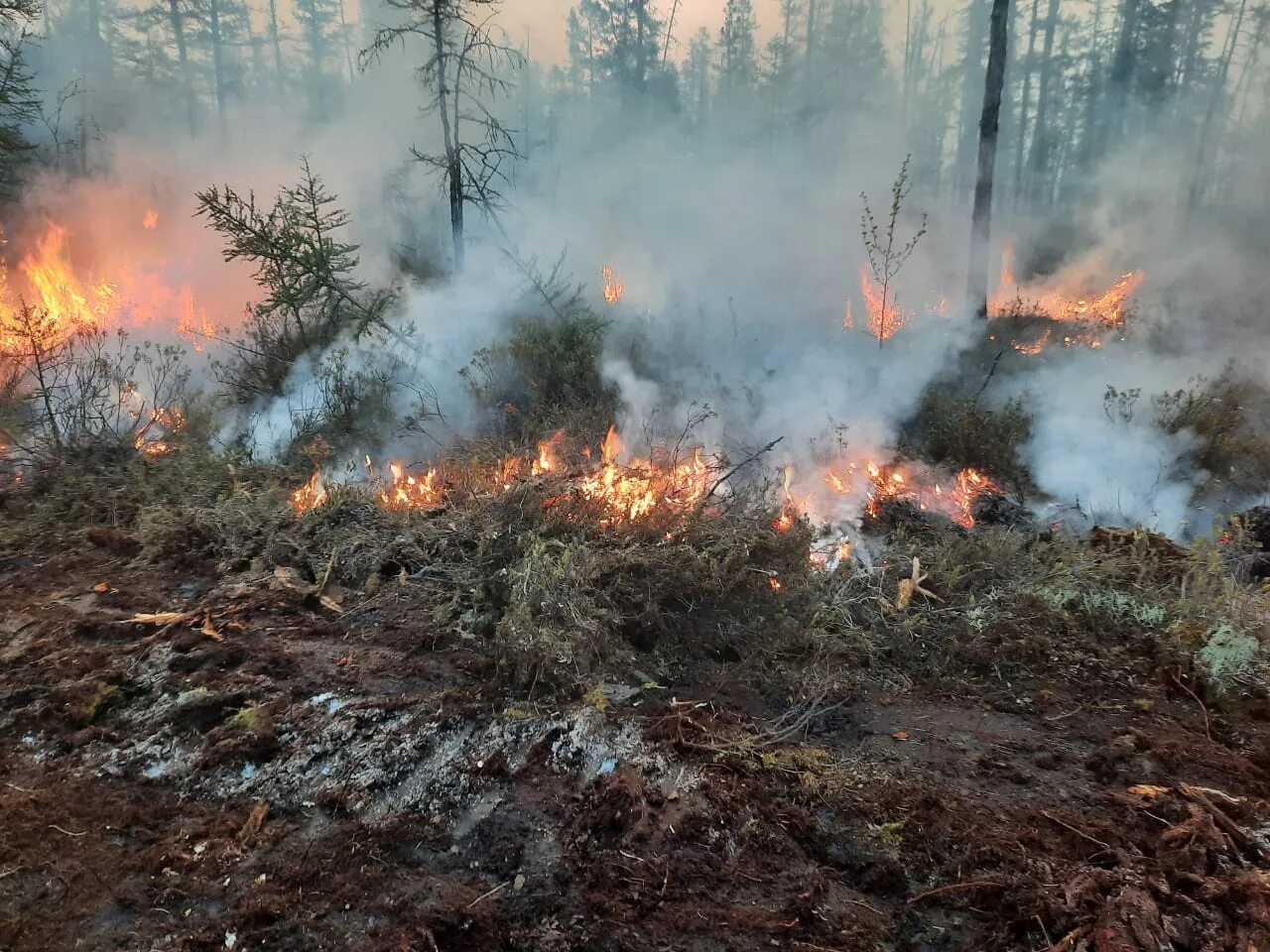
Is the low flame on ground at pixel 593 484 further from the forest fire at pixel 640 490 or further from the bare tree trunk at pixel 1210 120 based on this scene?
the bare tree trunk at pixel 1210 120

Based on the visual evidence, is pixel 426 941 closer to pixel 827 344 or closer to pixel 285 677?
pixel 285 677

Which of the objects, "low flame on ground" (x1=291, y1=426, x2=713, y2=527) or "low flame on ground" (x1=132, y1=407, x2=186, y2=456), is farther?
"low flame on ground" (x1=132, y1=407, x2=186, y2=456)

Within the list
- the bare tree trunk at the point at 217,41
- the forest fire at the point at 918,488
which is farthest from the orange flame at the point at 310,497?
the bare tree trunk at the point at 217,41

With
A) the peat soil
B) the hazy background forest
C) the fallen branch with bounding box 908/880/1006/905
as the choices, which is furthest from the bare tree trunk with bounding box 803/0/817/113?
the fallen branch with bounding box 908/880/1006/905

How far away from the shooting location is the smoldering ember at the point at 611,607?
8.08 feet

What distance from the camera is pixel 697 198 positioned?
69.5 feet

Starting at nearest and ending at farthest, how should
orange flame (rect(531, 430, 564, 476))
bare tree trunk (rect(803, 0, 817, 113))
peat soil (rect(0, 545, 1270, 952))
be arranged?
peat soil (rect(0, 545, 1270, 952))
orange flame (rect(531, 430, 564, 476))
bare tree trunk (rect(803, 0, 817, 113))

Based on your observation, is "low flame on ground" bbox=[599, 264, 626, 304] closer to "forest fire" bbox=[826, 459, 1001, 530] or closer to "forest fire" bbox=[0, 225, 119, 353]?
"forest fire" bbox=[826, 459, 1001, 530]

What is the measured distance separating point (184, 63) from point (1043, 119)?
37.7m

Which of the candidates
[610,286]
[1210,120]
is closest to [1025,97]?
[1210,120]

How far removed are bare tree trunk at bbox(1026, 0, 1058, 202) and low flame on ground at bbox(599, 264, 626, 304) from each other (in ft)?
78.6

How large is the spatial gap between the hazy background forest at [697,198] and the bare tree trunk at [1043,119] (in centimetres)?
20

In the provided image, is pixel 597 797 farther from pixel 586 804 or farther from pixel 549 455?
pixel 549 455

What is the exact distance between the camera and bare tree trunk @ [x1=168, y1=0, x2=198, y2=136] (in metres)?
25.4
